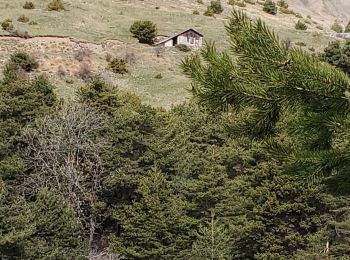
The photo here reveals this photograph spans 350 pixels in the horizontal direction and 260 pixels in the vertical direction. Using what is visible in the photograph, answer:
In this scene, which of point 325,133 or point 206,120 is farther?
point 206,120

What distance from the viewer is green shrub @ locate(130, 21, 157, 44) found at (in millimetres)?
57219

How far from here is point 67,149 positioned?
90.5 feet

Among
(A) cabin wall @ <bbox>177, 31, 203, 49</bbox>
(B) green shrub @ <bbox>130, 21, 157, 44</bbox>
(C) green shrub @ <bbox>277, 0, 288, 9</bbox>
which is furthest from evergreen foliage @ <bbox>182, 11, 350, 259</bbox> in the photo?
(C) green shrub @ <bbox>277, 0, 288, 9</bbox>

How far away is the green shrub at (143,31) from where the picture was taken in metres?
57.2

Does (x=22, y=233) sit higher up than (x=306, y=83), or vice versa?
(x=306, y=83)

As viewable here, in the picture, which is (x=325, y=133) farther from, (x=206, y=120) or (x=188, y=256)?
(x=206, y=120)

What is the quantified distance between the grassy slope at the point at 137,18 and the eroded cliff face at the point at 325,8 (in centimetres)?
3943

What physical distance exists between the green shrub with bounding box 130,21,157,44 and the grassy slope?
1.08 meters

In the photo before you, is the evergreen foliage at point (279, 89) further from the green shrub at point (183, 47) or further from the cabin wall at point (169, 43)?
the cabin wall at point (169, 43)

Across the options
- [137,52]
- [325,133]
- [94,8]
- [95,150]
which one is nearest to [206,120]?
[95,150]

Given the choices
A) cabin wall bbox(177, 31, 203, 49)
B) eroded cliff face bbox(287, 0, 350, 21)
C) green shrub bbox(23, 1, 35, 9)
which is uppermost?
green shrub bbox(23, 1, 35, 9)

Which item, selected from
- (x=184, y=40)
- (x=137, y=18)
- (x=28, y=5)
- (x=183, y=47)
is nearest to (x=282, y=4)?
(x=137, y=18)

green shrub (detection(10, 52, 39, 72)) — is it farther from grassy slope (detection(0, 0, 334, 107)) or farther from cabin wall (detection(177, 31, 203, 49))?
cabin wall (detection(177, 31, 203, 49))

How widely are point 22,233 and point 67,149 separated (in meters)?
9.96
